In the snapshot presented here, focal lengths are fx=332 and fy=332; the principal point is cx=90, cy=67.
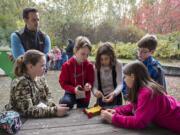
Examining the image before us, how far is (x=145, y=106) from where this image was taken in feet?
8.22

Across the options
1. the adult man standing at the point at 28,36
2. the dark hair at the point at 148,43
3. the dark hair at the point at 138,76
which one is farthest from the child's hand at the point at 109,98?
the adult man standing at the point at 28,36

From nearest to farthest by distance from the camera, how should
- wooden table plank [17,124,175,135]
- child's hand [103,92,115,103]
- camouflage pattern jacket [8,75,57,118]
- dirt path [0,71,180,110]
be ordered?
wooden table plank [17,124,175,135] < camouflage pattern jacket [8,75,57,118] < child's hand [103,92,115,103] < dirt path [0,71,180,110]

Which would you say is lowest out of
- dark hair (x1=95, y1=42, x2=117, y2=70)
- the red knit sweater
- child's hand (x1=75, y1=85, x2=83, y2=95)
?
child's hand (x1=75, y1=85, x2=83, y2=95)

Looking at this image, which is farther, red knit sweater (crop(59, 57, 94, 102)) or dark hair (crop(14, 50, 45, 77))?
red knit sweater (crop(59, 57, 94, 102))

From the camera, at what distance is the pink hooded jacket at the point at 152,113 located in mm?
2508

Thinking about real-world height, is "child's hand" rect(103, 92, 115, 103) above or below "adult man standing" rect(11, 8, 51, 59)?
below

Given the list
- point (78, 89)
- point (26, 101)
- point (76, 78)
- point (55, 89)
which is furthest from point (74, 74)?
point (55, 89)

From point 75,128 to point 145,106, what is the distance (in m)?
0.56

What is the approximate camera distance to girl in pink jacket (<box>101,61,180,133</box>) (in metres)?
2.51

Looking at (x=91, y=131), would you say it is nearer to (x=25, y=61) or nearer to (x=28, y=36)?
(x=25, y=61)

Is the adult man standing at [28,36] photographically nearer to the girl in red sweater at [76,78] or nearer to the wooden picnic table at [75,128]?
the girl in red sweater at [76,78]

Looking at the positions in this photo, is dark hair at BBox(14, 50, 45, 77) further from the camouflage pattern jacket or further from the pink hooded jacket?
the pink hooded jacket

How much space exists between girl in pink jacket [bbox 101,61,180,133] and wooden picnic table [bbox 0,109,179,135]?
0.06 metres

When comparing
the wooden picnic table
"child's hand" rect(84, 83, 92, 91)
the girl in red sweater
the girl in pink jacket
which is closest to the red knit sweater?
the girl in red sweater
